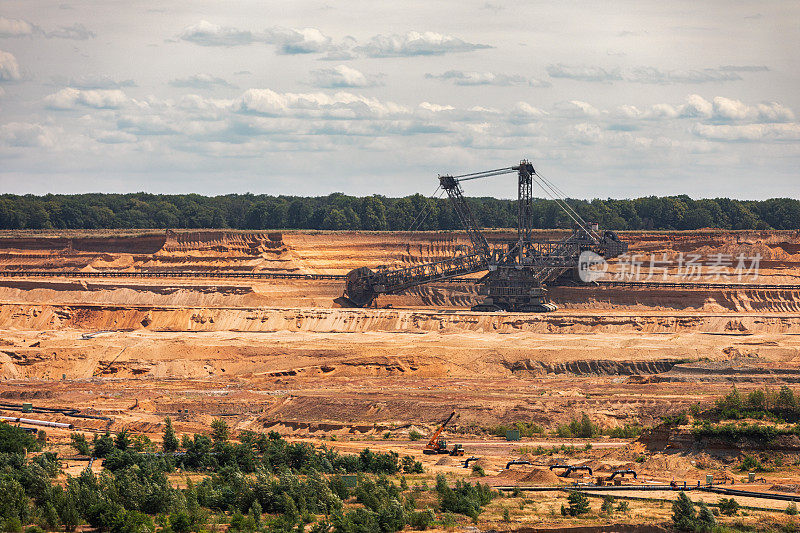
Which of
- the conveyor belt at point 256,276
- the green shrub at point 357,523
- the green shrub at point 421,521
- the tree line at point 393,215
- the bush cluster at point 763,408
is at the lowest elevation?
the green shrub at point 421,521

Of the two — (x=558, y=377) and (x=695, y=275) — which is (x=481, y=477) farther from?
(x=695, y=275)

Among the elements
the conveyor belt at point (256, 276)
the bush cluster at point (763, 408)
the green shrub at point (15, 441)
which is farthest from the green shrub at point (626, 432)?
the conveyor belt at point (256, 276)

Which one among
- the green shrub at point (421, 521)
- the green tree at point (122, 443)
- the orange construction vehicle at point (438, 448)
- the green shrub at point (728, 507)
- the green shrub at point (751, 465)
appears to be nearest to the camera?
the green shrub at point (421, 521)

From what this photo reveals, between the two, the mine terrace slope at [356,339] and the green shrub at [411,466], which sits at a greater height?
the mine terrace slope at [356,339]

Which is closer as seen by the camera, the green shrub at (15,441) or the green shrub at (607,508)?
the green shrub at (607,508)

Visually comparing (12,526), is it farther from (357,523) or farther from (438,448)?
(438,448)

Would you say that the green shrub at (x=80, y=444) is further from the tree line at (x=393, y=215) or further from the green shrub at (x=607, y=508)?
the tree line at (x=393, y=215)

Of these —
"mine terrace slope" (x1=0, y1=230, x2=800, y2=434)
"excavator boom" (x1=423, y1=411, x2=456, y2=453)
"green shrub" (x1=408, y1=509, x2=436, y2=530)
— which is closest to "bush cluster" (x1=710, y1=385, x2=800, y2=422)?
"mine terrace slope" (x1=0, y1=230, x2=800, y2=434)
